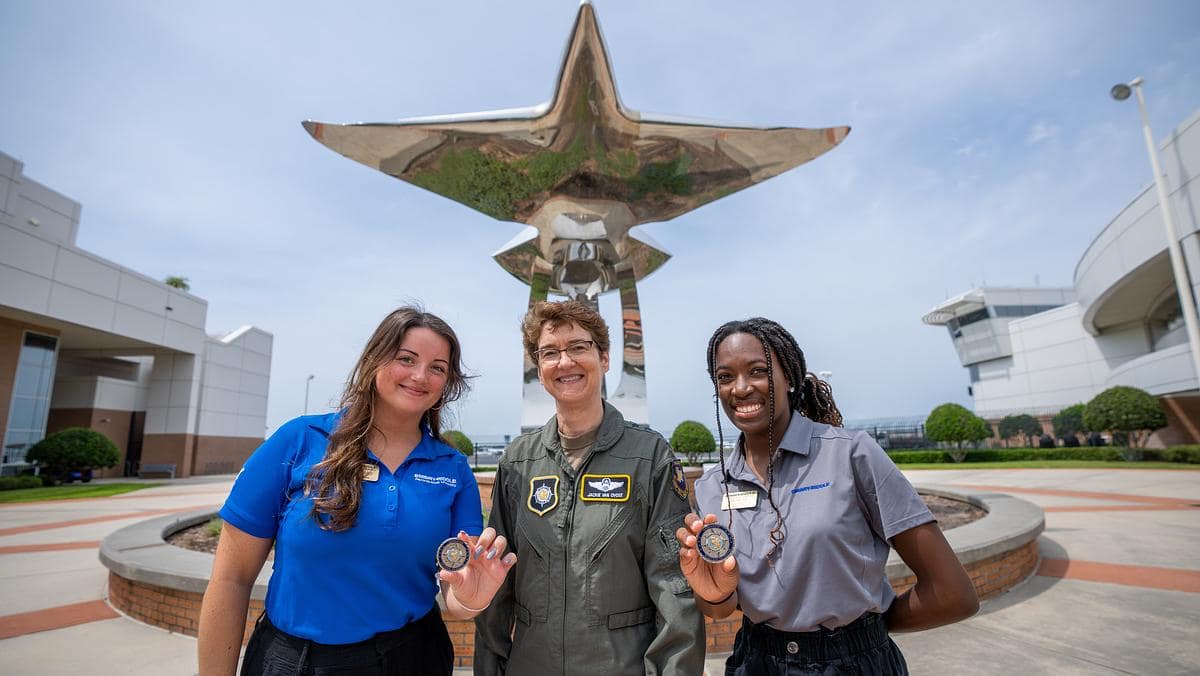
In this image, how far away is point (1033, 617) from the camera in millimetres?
4691

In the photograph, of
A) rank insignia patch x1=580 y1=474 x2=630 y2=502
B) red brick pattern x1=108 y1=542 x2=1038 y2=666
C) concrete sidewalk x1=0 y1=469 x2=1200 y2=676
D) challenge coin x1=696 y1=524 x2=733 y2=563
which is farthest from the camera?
red brick pattern x1=108 y1=542 x2=1038 y2=666

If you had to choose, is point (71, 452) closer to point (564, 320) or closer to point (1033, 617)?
point (564, 320)

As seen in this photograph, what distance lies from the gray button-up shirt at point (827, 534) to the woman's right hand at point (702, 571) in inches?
5.9

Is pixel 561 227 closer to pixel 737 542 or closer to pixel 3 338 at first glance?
pixel 737 542

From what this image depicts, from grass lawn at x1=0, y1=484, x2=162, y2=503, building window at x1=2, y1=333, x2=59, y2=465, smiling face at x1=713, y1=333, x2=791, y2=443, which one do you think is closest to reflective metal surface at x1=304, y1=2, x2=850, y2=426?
smiling face at x1=713, y1=333, x2=791, y2=443

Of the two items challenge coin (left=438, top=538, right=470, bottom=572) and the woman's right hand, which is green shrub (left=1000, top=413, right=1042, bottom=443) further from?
challenge coin (left=438, top=538, right=470, bottom=572)

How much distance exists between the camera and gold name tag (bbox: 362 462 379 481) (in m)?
1.92

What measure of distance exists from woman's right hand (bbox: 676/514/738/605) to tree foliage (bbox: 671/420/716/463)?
14557 mm

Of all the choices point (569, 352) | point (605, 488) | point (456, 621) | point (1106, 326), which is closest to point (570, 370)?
point (569, 352)

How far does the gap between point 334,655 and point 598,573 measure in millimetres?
859

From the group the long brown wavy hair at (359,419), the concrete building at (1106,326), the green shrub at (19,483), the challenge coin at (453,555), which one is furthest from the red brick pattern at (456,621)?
A: the concrete building at (1106,326)

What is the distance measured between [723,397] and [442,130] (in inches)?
267

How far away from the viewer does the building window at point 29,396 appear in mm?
23188

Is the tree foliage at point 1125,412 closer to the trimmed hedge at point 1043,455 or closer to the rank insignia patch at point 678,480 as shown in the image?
the trimmed hedge at point 1043,455
